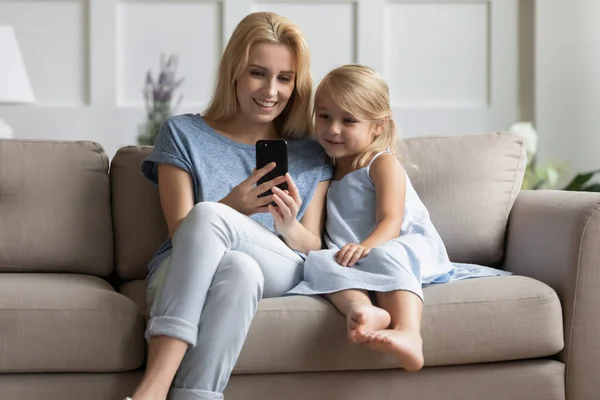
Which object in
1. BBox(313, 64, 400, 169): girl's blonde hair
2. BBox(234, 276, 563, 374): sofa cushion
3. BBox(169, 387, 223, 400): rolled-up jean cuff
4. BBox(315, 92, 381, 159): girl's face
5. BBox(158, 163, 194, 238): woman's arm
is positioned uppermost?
BBox(313, 64, 400, 169): girl's blonde hair

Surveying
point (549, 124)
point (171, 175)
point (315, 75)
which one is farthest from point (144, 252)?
point (549, 124)

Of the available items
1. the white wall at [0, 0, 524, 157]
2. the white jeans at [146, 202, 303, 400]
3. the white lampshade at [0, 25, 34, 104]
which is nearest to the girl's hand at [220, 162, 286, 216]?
the white jeans at [146, 202, 303, 400]

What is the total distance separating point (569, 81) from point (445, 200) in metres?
1.91

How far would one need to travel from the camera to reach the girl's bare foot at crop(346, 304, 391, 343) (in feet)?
5.30

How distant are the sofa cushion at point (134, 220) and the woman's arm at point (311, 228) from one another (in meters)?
0.39

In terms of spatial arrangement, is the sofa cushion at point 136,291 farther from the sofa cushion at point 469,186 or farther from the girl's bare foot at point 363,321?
the sofa cushion at point 469,186

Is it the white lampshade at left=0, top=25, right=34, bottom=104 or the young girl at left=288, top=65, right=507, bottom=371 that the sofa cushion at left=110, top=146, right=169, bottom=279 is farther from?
the white lampshade at left=0, top=25, right=34, bottom=104

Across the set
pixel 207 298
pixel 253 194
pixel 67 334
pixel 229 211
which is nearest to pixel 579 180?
pixel 253 194

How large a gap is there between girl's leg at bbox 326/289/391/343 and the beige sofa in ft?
0.11

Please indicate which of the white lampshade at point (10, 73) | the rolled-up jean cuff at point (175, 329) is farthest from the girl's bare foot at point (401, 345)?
the white lampshade at point (10, 73)

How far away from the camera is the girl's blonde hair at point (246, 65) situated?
207 centimetres

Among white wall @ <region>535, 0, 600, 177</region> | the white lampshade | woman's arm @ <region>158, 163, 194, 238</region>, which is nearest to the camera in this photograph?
woman's arm @ <region>158, 163, 194, 238</region>

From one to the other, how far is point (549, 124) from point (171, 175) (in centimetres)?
233

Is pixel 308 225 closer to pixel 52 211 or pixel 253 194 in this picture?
pixel 253 194
